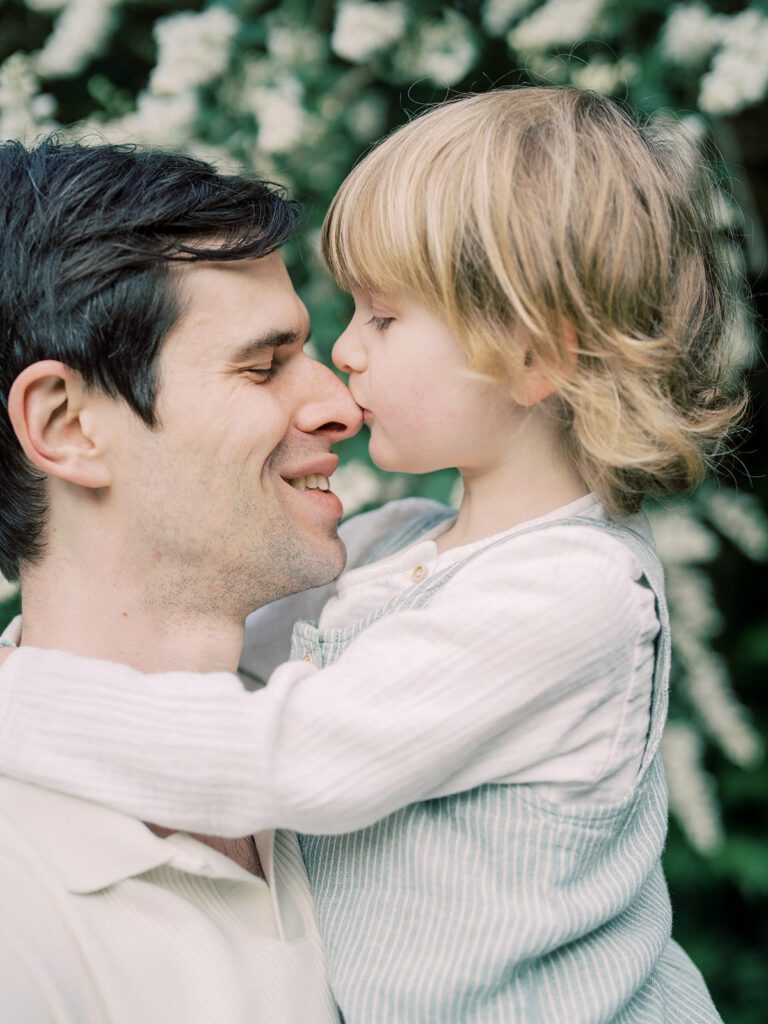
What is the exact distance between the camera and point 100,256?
1.60 metres

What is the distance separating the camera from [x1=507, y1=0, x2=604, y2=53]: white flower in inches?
86.7

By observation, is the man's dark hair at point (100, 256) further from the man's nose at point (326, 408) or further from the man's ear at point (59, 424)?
the man's nose at point (326, 408)

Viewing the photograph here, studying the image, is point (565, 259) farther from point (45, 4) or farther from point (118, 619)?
point (45, 4)

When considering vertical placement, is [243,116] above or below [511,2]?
below

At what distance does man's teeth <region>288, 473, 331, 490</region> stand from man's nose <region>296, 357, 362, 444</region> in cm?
8

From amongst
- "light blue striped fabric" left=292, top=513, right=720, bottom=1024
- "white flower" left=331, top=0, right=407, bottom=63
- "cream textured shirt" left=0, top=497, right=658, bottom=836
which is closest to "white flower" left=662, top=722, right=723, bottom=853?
"light blue striped fabric" left=292, top=513, right=720, bottom=1024

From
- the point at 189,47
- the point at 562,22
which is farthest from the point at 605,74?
the point at 189,47

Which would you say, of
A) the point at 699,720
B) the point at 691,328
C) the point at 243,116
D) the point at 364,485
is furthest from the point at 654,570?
the point at 243,116

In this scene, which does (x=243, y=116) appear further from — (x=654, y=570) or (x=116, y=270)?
(x=654, y=570)

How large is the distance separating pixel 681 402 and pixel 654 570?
288 mm

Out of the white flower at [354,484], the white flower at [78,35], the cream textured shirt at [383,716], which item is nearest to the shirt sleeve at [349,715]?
the cream textured shirt at [383,716]

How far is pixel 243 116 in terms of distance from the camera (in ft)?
7.64

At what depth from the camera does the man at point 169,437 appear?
1.58 metres

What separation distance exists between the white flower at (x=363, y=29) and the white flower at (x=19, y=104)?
2.03 ft
